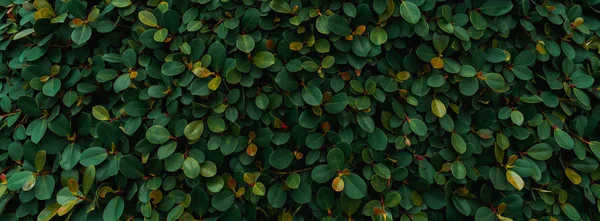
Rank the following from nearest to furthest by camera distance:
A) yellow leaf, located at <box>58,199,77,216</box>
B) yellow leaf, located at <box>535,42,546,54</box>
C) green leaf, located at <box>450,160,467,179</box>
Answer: yellow leaf, located at <box>58,199,77,216</box>, green leaf, located at <box>450,160,467,179</box>, yellow leaf, located at <box>535,42,546,54</box>

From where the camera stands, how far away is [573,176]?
1574 mm

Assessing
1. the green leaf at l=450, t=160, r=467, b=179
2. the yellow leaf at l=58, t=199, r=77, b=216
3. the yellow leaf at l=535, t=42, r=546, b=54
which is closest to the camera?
the yellow leaf at l=58, t=199, r=77, b=216

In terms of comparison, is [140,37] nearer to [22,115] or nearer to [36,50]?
[36,50]

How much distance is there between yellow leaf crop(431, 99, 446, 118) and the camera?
4.84 feet

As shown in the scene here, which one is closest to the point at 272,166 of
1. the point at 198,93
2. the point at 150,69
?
the point at 198,93

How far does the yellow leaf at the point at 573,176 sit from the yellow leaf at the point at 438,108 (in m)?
0.50

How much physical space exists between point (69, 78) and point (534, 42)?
1578 mm

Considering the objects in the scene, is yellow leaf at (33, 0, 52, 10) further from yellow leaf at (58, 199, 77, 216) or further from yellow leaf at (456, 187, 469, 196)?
yellow leaf at (456, 187, 469, 196)

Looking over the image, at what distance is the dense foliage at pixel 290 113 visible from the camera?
56.8 inches

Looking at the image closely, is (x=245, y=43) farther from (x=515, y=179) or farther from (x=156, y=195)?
(x=515, y=179)

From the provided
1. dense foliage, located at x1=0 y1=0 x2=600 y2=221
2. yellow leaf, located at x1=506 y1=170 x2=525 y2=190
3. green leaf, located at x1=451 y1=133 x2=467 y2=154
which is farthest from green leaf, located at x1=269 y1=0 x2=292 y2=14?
yellow leaf, located at x1=506 y1=170 x2=525 y2=190

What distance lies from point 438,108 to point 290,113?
1.53 ft

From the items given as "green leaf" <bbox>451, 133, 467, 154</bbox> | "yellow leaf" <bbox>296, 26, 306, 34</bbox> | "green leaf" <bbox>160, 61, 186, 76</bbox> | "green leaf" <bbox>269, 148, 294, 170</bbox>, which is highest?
"yellow leaf" <bbox>296, 26, 306, 34</bbox>

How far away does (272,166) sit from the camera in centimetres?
149
